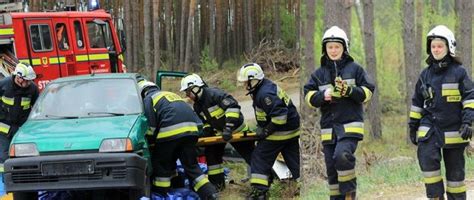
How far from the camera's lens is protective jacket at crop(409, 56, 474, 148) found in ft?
18.9

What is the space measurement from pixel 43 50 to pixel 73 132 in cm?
601

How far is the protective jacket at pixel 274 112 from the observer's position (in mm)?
7816

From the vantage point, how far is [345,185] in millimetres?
6117

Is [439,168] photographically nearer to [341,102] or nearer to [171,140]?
[341,102]

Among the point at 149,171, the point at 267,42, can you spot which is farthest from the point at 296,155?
the point at 267,42

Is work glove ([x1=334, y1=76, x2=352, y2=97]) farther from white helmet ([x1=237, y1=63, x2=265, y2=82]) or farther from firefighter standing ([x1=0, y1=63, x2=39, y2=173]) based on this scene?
firefighter standing ([x1=0, y1=63, x2=39, y2=173])

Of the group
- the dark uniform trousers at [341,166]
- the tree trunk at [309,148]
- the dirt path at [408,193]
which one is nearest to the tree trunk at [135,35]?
the tree trunk at [309,148]

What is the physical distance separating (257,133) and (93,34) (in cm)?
658

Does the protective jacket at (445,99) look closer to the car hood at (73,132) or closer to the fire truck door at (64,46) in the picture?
the car hood at (73,132)

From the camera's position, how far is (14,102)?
888 cm

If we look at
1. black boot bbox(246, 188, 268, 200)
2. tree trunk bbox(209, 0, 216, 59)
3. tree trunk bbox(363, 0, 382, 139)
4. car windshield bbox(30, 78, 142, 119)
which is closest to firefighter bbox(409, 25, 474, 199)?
black boot bbox(246, 188, 268, 200)

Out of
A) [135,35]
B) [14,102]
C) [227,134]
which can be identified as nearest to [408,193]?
[227,134]

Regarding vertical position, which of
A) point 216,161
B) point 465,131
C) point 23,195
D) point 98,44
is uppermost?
point 465,131

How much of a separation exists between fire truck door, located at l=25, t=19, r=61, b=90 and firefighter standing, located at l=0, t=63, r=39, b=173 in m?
3.40
